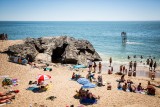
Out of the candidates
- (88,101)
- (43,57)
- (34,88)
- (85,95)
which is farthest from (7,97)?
(43,57)

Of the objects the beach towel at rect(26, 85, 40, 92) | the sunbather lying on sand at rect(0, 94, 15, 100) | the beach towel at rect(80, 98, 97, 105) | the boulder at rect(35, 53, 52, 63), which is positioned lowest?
the beach towel at rect(80, 98, 97, 105)

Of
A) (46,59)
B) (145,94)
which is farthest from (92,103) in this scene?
(46,59)

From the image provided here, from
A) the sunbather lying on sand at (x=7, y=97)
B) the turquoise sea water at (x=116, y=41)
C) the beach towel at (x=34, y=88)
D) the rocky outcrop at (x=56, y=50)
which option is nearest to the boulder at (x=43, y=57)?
the rocky outcrop at (x=56, y=50)

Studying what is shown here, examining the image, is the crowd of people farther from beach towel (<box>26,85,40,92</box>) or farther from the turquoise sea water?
the turquoise sea water

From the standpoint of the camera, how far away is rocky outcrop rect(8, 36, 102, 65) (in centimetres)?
2718

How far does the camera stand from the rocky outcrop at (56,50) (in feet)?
89.2

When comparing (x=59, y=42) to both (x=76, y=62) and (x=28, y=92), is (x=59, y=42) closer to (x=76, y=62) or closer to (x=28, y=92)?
(x=76, y=62)

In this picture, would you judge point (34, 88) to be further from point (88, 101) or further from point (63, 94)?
point (88, 101)

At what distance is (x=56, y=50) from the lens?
31.4 metres

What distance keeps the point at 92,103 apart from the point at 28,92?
613 centimetres

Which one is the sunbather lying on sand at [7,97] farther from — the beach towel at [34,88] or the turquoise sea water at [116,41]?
the turquoise sea water at [116,41]

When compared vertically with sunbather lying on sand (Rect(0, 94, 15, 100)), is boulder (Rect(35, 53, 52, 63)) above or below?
above

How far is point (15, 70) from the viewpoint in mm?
21938

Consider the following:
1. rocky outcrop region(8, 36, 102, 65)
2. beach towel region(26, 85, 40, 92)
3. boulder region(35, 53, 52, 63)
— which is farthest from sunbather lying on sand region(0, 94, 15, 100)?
boulder region(35, 53, 52, 63)
